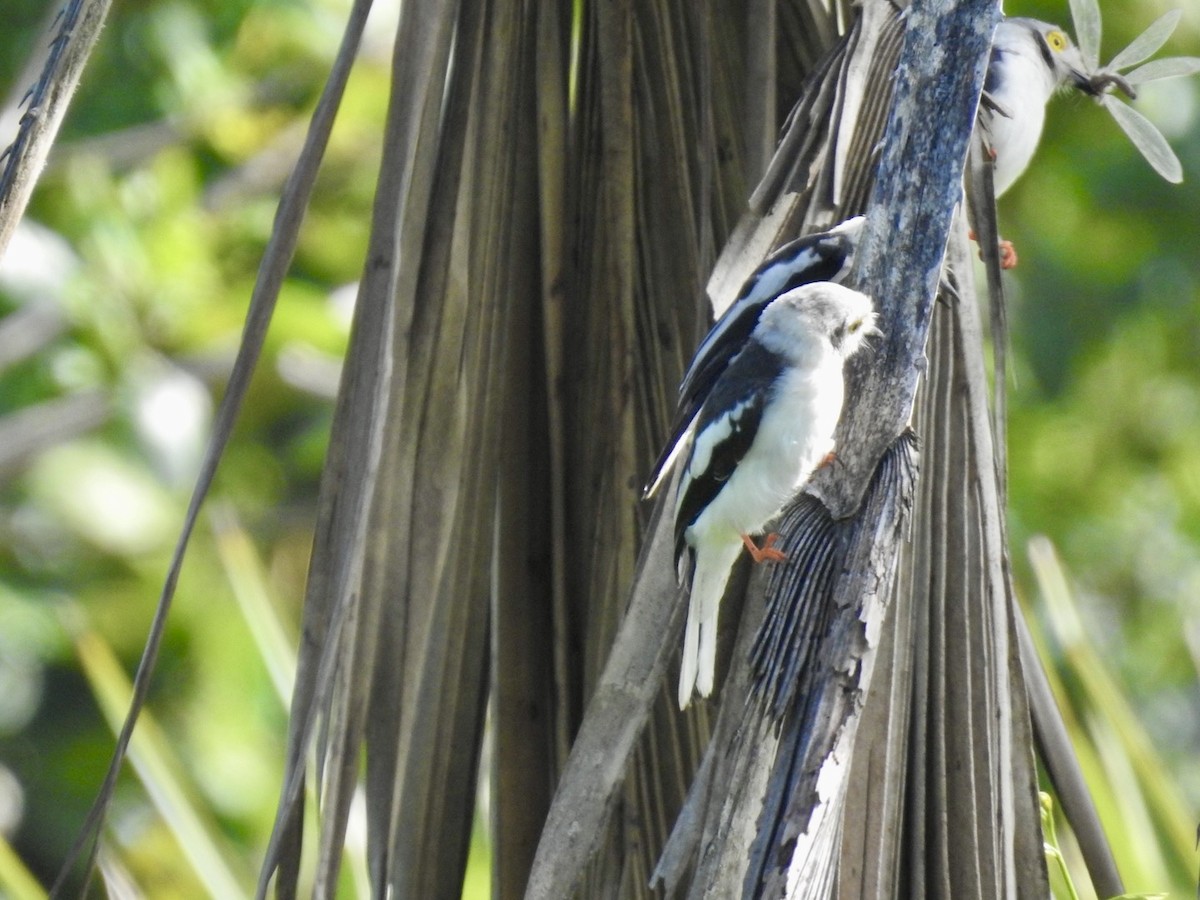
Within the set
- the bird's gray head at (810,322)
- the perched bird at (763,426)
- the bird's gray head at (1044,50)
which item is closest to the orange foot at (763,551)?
the perched bird at (763,426)

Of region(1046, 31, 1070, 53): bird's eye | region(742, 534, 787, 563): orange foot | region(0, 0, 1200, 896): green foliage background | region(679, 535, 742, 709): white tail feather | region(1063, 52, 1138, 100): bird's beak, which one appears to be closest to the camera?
region(679, 535, 742, 709): white tail feather

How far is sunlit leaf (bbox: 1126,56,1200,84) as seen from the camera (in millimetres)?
2148

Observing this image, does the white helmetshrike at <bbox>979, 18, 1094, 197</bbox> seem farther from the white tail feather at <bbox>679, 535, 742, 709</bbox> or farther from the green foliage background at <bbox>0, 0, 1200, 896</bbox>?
the white tail feather at <bbox>679, 535, 742, 709</bbox>

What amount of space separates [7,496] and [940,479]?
5379 mm

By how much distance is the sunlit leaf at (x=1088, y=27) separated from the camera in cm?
230

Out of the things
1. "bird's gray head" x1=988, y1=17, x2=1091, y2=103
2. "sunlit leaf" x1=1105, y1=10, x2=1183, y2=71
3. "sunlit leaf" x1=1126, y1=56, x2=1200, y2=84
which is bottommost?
"sunlit leaf" x1=1126, y1=56, x2=1200, y2=84

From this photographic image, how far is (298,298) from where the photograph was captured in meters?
6.02

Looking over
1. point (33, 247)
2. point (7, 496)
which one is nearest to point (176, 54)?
point (33, 247)

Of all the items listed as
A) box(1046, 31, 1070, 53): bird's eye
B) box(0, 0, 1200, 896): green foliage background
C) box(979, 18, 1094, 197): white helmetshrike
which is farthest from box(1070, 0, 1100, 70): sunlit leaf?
box(0, 0, 1200, 896): green foliage background

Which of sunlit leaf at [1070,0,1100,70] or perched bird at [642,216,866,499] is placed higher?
sunlit leaf at [1070,0,1100,70]

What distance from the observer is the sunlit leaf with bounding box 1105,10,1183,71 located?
2.25m

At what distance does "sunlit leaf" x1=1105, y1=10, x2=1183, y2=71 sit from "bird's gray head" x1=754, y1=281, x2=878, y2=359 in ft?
2.20

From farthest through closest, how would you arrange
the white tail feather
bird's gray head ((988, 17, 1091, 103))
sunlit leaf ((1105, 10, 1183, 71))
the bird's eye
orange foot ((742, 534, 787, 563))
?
the bird's eye < bird's gray head ((988, 17, 1091, 103)) < sunlit leaf ((1105, 10, 1183, 71)) < orange foot ((742, 534, 787, 563)) < the white tail feather

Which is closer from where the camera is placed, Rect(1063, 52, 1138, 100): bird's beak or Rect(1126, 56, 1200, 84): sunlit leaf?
Rect(1126, 56, 1200, 84): sunlit leaf
